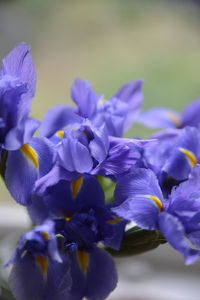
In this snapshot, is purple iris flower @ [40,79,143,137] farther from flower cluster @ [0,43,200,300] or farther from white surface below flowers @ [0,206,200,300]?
white surface below flowers @ [0,206,200,300]

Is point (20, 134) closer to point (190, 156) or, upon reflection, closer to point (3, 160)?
point (3, 160)

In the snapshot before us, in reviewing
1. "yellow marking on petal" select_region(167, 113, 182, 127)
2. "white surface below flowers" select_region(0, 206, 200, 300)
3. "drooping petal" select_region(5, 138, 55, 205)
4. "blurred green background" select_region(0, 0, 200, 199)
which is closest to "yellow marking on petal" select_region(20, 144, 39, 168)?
"drooping petal" select_region(5, 138, 55, 205)

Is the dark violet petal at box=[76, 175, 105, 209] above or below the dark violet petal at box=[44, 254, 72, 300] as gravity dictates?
above

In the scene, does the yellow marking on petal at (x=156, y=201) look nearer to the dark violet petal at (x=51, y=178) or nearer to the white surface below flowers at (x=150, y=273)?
the dark violet petal at (x=51, y=178)

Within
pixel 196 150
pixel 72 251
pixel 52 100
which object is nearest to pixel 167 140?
pixel 196 150

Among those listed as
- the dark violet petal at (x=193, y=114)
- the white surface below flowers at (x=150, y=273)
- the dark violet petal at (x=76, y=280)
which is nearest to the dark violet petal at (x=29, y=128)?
the dark violet petal at (x=76, y=280)

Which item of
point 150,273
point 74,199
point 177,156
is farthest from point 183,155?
point 150,273
